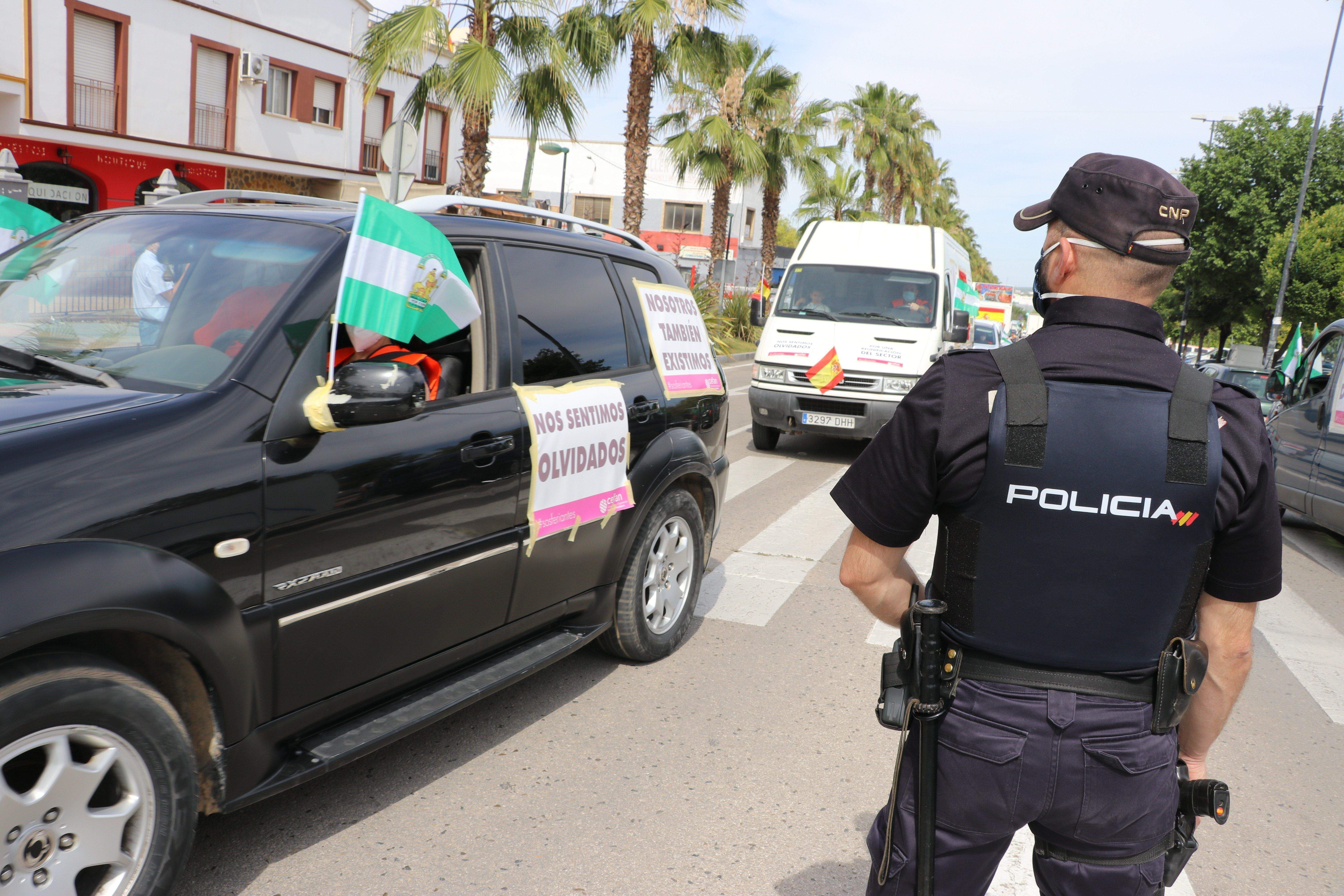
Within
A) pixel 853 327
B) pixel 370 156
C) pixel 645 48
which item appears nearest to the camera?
pixel 853 327

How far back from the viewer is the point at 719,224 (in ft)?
94.3

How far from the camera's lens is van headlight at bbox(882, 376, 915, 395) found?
35.1ft

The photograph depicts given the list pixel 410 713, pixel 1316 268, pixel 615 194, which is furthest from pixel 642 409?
pixel 615 194

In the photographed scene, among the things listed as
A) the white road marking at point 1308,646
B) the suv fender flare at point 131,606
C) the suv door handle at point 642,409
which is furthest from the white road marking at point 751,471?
the suv fender flare at point 131,606

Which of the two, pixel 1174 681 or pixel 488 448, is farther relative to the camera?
pixel 488 448

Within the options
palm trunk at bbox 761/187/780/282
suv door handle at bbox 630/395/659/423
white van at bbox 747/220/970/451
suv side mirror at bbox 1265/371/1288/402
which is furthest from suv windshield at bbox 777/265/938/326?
palm trunk at bbox 761/187/780/282

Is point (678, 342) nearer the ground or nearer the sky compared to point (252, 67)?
nearer the ground

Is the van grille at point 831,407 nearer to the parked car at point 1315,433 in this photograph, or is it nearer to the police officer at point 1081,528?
the parked car at point 1315,433

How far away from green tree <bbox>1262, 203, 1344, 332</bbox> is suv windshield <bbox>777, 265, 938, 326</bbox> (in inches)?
1096

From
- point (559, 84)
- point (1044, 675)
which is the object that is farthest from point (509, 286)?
point (559, 84)

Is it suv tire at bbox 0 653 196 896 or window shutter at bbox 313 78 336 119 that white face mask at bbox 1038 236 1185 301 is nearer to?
suv tire at bbox 0 653 196 896

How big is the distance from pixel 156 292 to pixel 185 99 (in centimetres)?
2379

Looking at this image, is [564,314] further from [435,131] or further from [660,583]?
[435,131]

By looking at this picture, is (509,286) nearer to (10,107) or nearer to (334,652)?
(334,652)
